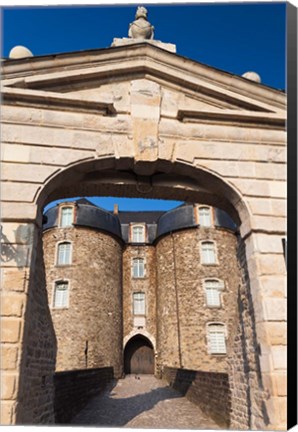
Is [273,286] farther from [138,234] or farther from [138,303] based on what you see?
[138,234]

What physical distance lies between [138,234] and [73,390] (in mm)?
12140

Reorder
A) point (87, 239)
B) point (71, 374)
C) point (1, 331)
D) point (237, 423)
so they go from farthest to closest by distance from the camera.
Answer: point (87, 239) → point (71, 374) → point (237, 423) → point (1, 331)

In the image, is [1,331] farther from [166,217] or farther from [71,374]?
[166,217]

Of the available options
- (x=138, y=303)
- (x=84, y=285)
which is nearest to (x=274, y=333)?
(x=84, y=285)

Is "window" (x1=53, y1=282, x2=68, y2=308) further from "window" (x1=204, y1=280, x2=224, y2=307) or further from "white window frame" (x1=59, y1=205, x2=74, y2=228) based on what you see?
"window" (x1=204, y1=280, x2=224, y2=307)

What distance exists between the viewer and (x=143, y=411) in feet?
27.5

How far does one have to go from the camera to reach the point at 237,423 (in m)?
5.86

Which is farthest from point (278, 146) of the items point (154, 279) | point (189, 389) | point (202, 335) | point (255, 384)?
point (154, 279)

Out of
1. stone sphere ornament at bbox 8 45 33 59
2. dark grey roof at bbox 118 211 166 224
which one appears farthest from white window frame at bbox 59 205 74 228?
stone sphere ornament at bbox 8 45 33 59

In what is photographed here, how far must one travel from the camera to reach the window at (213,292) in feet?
50.4

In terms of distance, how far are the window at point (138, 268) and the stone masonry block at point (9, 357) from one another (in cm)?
1457

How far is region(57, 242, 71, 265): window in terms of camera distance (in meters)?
16.1

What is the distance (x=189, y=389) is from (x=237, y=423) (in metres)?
4.41

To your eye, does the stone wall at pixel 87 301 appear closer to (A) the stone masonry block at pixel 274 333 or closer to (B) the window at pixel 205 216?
(B) the window at pixel 205 216
